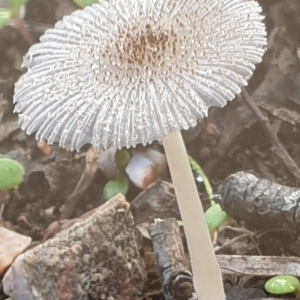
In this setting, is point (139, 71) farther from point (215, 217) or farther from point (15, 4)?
point (15, 4)

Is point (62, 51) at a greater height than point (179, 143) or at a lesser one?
greater

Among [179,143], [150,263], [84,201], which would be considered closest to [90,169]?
[84,201]

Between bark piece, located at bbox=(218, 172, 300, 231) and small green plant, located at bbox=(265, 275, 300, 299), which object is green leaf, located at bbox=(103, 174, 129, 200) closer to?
bark piece, located at bbox=(218, 172, 300, 231)

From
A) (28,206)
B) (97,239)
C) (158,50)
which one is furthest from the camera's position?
(28,206)

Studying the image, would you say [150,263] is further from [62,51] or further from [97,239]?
[62,51]

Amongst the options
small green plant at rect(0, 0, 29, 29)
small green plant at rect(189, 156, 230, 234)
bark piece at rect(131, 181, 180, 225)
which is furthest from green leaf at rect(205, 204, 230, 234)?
small green plant at rect(0, 0, 29, 29)

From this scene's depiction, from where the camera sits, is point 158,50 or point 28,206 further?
point 28,206

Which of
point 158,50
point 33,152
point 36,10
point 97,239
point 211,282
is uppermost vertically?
point 36,10

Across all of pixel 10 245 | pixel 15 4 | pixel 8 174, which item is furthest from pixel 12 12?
pixel 10 245
